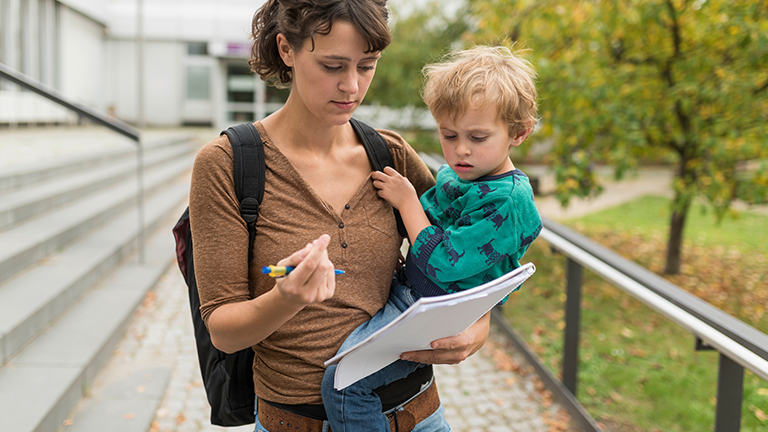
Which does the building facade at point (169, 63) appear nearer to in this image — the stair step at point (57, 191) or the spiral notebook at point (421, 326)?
the stair step at point (57, 191)

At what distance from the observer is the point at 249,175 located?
134 centimetres

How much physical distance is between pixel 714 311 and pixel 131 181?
747cm

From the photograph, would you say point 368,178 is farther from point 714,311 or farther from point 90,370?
point 90,370

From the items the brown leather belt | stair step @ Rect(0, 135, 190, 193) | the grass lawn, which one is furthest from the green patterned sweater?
stair step @ Rect(0, 135, 190, 193)

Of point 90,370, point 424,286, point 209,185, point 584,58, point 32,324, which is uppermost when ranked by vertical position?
point 584,58

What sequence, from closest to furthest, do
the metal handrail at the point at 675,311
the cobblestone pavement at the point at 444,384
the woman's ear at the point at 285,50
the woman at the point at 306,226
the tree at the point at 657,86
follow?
1. the woman at the point at 306,226
2. the woman's ear at the point at 285,50
3. the metal handrail at the point at 675,311
4. the cobblestone pavement at the point at 444,384
5. the tree at the point at 657,86

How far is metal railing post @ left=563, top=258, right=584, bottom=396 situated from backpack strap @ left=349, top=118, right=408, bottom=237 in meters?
2.18

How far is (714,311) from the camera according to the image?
7.29 feet

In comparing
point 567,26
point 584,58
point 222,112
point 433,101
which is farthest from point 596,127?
point 222,112

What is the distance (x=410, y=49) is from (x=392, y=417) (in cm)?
952

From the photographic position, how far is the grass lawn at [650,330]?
12.6 feet

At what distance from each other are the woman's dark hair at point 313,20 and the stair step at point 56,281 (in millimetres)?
2703

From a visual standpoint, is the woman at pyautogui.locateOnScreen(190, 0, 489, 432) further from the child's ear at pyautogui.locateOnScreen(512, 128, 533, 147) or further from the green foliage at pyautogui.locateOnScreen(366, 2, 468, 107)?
Result: the green foliage at pyautogui.locateOnScreen(366, 2, 468, 107)

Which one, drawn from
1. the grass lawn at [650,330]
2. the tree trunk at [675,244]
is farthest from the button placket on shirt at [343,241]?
the tree trunk at [675,244]
